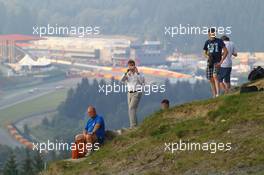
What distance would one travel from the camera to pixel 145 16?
173750 millimetres

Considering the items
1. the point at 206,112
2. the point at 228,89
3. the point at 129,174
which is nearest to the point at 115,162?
the point at 129,174

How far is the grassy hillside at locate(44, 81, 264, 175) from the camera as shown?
12.1 meters

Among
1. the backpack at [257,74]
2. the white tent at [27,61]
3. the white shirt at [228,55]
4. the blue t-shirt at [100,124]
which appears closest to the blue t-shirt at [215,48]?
the white shirt at [228,55]

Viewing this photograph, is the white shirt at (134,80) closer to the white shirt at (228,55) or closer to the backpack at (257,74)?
the white shirt at (228,55)

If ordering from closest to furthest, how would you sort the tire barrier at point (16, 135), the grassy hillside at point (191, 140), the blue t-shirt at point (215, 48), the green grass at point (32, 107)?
the grassy hillside at point (191, 140) → the blue t-shirt at point (215, 48) → the tire barrier at point (16, 135) → the green grass at point (32, 107)

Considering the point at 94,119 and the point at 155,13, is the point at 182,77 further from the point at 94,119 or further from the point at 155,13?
the point at 94,119

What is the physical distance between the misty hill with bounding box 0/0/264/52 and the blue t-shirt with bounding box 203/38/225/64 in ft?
378

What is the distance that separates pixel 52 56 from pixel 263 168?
121 m

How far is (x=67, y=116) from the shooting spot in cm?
11100
